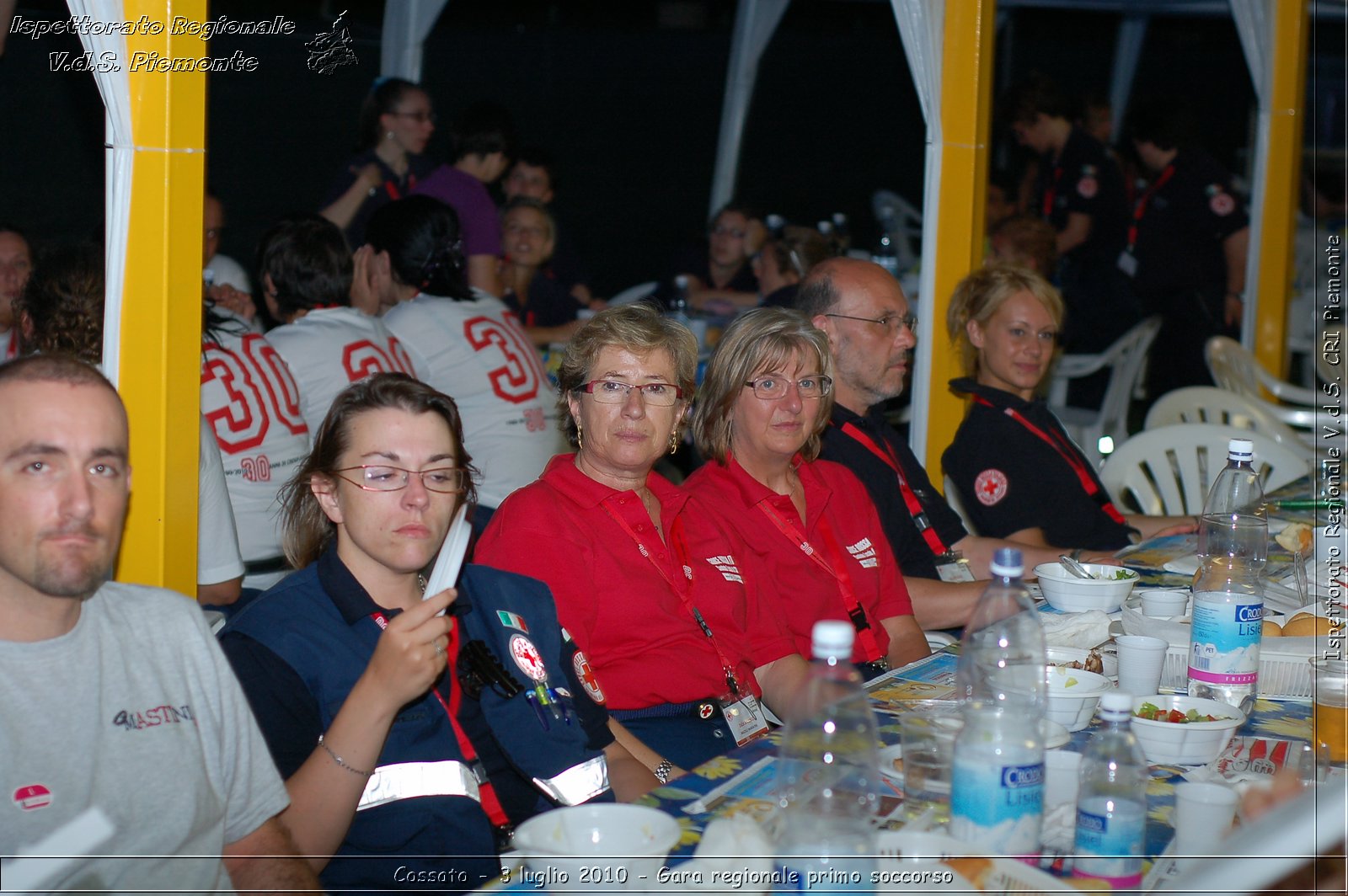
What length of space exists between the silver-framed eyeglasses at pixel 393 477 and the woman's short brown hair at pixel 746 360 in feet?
2.95

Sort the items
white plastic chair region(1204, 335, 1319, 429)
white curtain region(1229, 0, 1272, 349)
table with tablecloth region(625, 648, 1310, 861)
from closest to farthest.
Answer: table with tablecloth region(625, 648, 1310, 861) → white plastic chair region(1204, 335, 1319, 429) → white curtain region(1229, 0, 1272, 349)

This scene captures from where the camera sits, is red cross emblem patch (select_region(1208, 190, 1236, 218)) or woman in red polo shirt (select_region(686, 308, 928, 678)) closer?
woman in red polo shirt (select_region(686, 308, 928, 678))

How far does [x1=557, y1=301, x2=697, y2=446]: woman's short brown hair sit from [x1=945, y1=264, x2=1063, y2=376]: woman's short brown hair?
147cm

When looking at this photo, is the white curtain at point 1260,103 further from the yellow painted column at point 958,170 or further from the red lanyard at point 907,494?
the red lanyard at point 907,494

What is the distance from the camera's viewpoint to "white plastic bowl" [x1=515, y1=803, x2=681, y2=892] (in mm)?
1400

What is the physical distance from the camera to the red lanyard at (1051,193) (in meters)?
7.13

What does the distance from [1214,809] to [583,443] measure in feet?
4.52

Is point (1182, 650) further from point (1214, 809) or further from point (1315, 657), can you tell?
point (1214, 809)

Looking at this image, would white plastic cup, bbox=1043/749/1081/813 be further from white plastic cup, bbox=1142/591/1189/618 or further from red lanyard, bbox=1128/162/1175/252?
red lanyard, bbox=1128/162/1175/252

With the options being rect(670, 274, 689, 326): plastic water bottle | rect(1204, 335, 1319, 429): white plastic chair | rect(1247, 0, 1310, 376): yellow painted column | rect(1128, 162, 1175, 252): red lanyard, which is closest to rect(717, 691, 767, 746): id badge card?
rect(670, 274, 689, 326): plastic water bottle

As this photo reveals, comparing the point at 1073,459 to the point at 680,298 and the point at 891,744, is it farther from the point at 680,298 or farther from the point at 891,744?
the point at 680,298

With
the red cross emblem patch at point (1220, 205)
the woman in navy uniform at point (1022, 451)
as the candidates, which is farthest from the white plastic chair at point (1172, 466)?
the red cross emblem patch at point (1220, 205)

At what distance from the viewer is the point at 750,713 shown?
2424 millimetres

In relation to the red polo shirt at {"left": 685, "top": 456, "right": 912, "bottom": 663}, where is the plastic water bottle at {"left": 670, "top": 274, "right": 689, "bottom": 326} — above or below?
above
